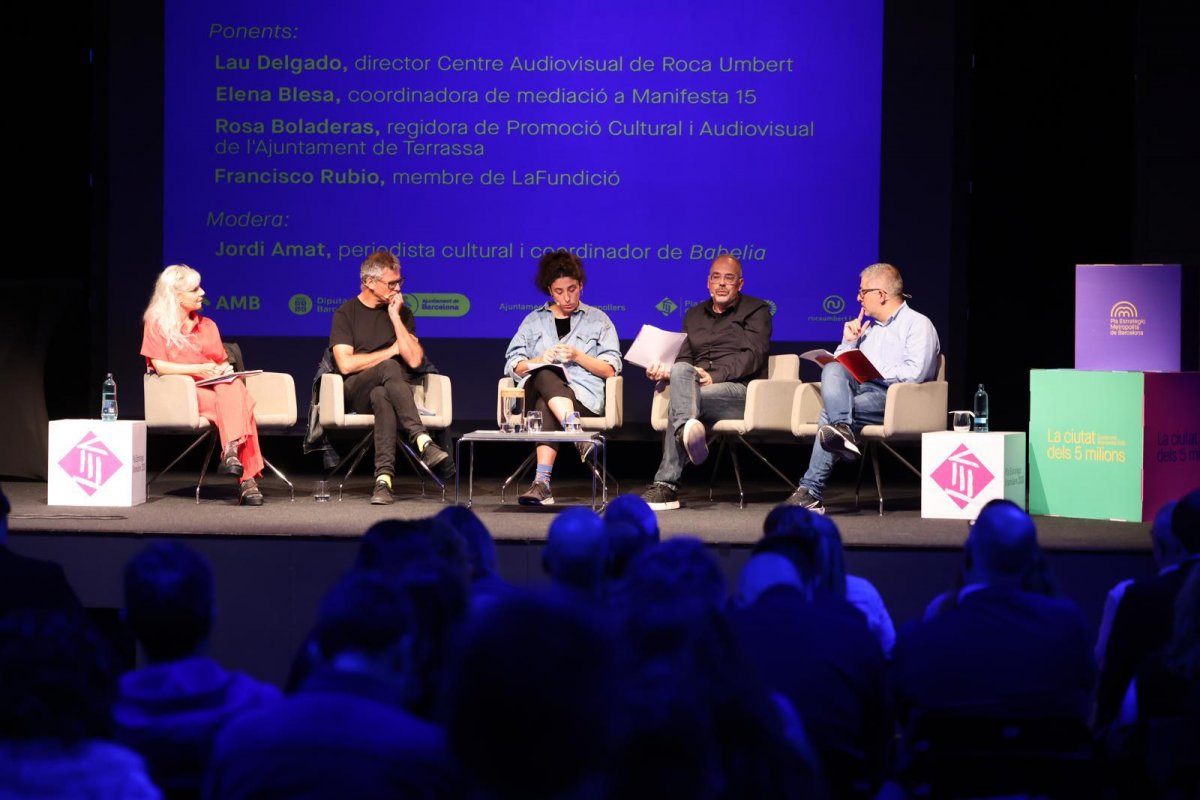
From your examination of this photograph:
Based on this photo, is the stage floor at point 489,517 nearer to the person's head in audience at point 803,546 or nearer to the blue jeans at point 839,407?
the blue jeans at point 839,407

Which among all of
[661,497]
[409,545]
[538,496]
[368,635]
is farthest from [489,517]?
[368,635]

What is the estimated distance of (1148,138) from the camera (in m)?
6.98

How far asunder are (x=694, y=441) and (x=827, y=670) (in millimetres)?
3845

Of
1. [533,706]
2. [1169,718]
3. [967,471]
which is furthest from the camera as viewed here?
[967,471]

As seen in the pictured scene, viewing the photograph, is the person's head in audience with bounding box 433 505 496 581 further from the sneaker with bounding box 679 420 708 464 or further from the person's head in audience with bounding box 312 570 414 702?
the sneaker with bounding box 679 420 708 464

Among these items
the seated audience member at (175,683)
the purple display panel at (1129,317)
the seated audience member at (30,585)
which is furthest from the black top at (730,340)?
the seated audience member at (175,683)

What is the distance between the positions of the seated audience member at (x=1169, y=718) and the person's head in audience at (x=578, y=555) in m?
0.95

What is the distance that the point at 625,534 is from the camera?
3.00 metres

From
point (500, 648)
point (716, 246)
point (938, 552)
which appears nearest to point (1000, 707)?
point (500, 648)

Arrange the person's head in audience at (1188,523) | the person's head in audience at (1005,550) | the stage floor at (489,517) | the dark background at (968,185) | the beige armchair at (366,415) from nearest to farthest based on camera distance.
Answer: the person's head in audience at (1005,550)
the person's head in audience at (1188,523)
the stage floor at (489,517)
the beige armchair at (366,415)
the dark background at (968,185)

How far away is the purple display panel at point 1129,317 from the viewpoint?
5844mm

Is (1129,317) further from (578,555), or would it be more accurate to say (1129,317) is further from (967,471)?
(578,555)

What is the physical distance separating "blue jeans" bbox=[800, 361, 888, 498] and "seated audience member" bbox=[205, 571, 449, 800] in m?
4.45

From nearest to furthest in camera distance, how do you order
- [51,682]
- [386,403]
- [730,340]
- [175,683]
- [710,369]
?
[51,682]
[175,683]
[386,403]
[710,369]
[730,340]
